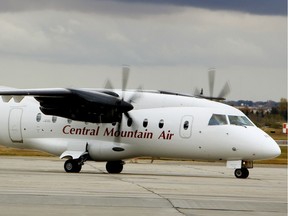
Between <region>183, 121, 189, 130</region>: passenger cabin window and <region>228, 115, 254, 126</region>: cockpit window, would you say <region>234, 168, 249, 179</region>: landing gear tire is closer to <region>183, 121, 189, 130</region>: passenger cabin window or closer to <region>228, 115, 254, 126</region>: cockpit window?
<region>228, 115, 254, 126</region>: cockpit window

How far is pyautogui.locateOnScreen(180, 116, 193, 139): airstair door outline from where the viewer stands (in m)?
34.0

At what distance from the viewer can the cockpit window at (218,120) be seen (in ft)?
111

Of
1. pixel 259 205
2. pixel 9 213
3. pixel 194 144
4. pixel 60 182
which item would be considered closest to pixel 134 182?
pixel 60 182

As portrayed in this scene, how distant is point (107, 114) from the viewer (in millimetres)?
35062

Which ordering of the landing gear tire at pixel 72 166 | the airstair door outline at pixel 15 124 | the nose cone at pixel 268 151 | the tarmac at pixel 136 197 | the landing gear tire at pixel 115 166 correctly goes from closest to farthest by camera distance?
the tarmac at pixel 136 197 → the nose cone at pixel 268 151 → the landing gear tire at pixel 72 166 → the landing gear tire at pixel 115 166 → the airstair door outline at pixel 15 124

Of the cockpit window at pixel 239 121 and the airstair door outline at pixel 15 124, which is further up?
the cockpit window at pixel 239 121

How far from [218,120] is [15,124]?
30.8 ft

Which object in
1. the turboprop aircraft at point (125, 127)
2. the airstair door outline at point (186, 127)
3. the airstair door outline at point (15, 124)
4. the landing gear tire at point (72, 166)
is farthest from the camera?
the airstair door outline at point (15, 124)

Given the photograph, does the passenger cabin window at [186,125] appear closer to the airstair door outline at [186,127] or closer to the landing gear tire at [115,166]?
the airstair door outline at [186,127]

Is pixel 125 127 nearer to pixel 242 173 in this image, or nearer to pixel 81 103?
pixel 81 103

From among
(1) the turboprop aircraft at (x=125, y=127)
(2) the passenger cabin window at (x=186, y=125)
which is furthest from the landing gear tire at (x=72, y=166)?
(2) the passenger cabin window at (x=186, y=125)

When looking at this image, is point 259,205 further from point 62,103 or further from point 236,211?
point 62,103

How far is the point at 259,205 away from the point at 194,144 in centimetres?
1374

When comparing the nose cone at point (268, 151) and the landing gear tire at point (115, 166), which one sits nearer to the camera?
the nose cone at point (268, 151)
